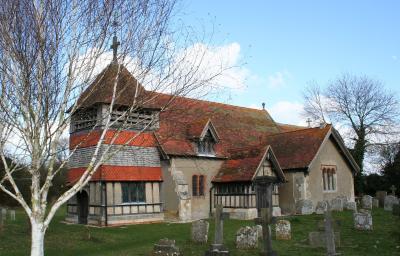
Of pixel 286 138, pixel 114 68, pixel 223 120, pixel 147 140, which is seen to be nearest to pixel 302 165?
pixel 286 138

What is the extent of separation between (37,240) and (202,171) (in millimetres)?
20654

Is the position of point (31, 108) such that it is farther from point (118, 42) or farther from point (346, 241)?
point (346, 241)

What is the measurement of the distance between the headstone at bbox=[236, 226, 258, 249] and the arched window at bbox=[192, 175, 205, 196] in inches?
541

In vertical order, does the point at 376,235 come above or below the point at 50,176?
below

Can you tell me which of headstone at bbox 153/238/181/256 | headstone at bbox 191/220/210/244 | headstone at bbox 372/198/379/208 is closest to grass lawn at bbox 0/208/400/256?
headstone at bbox 191/220/210/244

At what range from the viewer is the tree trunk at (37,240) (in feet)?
33.3

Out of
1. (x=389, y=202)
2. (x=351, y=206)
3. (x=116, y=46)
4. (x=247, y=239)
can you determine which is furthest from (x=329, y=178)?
(x=116, y=46)

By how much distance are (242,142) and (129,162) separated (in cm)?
1059

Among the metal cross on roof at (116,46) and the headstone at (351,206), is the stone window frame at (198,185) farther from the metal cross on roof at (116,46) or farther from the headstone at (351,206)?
the metal cross on roof at (116,46)

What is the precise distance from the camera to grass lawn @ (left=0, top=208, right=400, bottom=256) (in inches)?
615

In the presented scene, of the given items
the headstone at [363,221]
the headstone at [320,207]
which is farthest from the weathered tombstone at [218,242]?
the headstone at [320,207]

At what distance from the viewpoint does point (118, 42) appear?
10.8 meters

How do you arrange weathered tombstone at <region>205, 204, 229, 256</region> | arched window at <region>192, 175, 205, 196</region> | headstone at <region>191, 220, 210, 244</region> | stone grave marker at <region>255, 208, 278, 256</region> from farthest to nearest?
1. arched window at <region>192, 175, 205, 196</region>
2. headstone at <region>191, 220, 210, 244</region>
3. weathered tombstone at <region>205, 204, 229, 256</region>
4. stone grave marker at <region>255, 208, 278, 256</region>

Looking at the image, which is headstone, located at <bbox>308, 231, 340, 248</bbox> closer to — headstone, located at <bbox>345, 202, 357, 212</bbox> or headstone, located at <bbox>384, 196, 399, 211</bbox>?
headstone, located at <bbox>345, 202, 357, 212</bbox>
